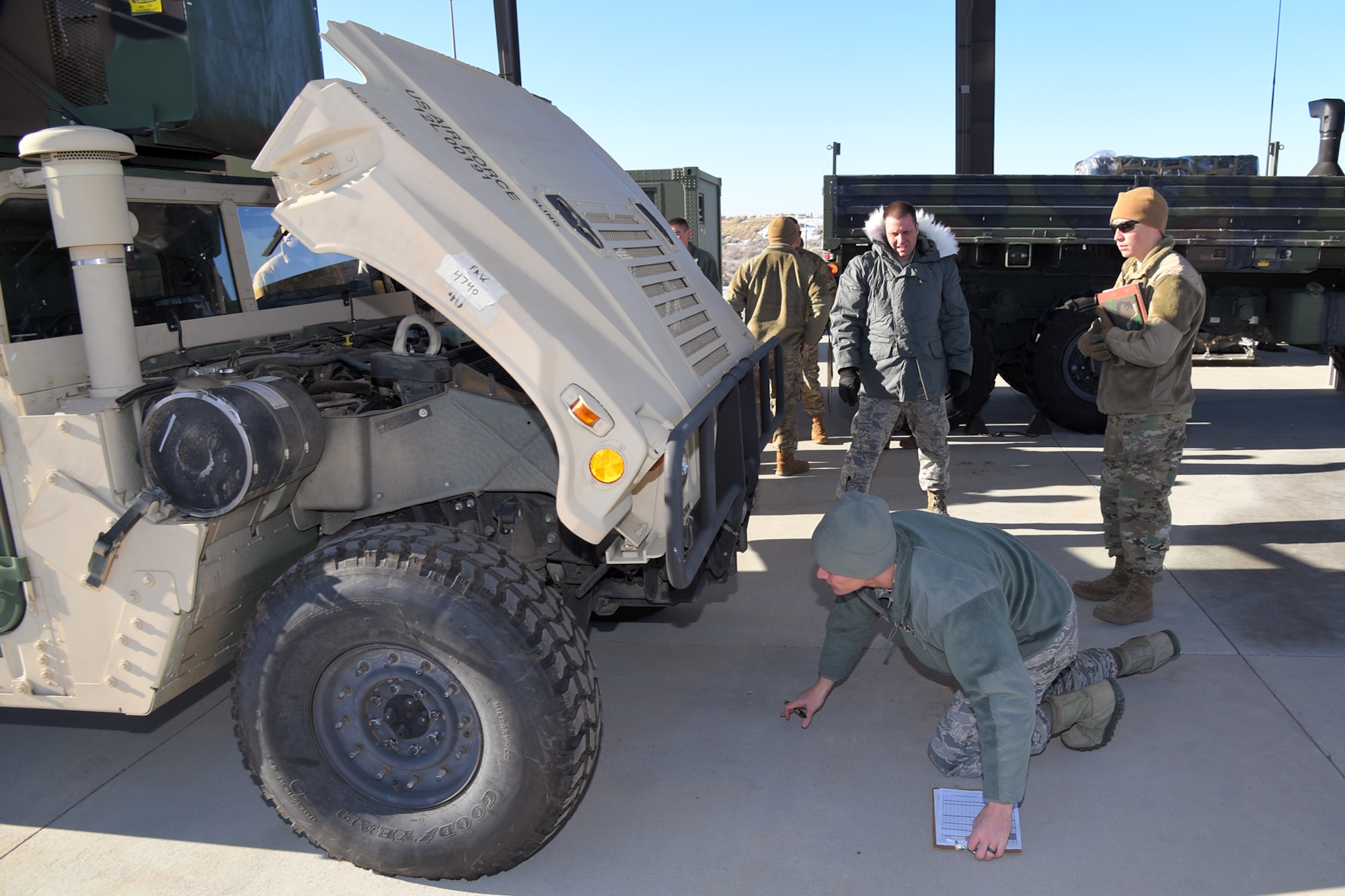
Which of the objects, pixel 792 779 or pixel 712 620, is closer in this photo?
pixel 792 779

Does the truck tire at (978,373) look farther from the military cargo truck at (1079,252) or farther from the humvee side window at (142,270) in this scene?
the humvee side window at (142,270)

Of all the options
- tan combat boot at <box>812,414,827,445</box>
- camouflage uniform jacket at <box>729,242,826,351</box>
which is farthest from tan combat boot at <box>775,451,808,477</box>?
tan combat boot at <box>812,414,827,445</box>

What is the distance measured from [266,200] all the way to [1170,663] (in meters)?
4.10

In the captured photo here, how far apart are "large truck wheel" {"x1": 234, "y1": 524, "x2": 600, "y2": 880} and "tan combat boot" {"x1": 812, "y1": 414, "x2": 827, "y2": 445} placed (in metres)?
5.68

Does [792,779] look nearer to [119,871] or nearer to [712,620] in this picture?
[712,620]

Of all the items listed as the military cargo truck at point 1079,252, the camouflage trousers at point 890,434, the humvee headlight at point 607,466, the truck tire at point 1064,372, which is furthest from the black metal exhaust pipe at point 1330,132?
the humvee headlight at point 607,466

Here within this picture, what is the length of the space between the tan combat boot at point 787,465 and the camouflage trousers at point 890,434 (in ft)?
4.63

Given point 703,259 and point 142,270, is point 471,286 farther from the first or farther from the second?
point 703,259

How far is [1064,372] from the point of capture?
26.5 ft

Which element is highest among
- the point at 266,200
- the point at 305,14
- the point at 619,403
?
the point at 305,14

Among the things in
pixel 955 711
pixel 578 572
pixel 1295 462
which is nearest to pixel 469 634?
pixel 578 572

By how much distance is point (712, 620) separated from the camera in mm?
4590

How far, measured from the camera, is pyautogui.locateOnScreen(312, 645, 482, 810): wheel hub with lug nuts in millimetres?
2654

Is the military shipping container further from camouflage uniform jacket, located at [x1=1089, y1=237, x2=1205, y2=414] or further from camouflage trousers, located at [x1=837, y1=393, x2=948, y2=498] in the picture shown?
camouflage uniform jacket, located at [x1=1089, y1=237, x2=1205, y2=414]
